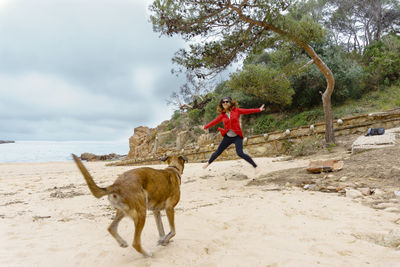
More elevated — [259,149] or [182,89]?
[182,89]

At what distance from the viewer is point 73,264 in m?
2.29

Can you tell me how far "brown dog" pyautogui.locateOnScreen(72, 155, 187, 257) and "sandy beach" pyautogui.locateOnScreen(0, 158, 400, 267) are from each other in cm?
34

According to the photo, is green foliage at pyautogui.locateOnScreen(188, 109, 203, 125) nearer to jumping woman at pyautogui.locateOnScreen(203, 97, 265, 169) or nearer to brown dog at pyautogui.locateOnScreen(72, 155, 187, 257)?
jumping woman at pyautogui.locateOnScreen(203, 97, 265, 169)

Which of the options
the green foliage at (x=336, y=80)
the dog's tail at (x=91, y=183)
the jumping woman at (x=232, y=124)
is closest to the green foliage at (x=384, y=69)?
the green foliage at (x=336, y=80)

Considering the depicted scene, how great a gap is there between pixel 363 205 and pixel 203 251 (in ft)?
10.0

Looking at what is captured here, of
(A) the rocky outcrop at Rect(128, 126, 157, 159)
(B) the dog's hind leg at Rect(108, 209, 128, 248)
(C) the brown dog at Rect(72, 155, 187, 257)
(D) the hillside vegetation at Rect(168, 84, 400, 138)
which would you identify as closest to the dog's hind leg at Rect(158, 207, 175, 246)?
(C) the brown dog at Rect(72, 155, 187, 257)

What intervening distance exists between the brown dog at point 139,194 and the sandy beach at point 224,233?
343mm

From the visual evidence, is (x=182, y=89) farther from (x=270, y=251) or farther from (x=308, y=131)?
(x=270, y=251)

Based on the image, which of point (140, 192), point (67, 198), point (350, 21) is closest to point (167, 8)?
point (67, 198)

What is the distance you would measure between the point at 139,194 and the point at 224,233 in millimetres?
1456

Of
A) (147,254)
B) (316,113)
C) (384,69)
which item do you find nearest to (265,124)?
(316,113)

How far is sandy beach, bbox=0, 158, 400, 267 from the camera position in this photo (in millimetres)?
2303

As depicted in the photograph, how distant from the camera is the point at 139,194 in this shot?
7.30ft

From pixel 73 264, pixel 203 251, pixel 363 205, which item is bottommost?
pixel 363 205
